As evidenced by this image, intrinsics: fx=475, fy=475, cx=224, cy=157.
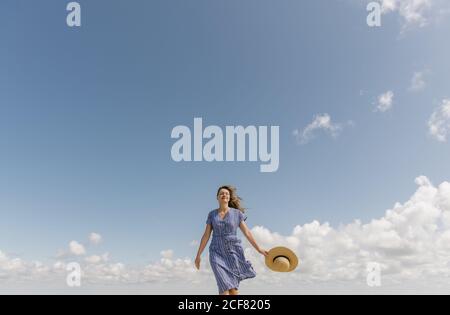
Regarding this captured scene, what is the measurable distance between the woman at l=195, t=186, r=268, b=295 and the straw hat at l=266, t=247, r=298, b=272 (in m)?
0.19

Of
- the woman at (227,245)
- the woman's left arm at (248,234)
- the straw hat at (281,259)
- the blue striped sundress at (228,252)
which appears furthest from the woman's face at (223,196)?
the straw hat at (281,259)

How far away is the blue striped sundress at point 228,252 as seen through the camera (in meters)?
10.8

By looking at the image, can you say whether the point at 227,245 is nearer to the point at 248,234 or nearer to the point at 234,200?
the point at 248,234

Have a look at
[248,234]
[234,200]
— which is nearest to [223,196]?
[234,200]

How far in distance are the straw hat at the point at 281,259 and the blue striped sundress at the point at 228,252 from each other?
632 millimetres

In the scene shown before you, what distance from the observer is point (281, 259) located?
1059 cm

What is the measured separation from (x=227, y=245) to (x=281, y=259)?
129cm

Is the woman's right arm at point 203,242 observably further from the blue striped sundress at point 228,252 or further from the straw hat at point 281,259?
the straw hat at point 281,259
